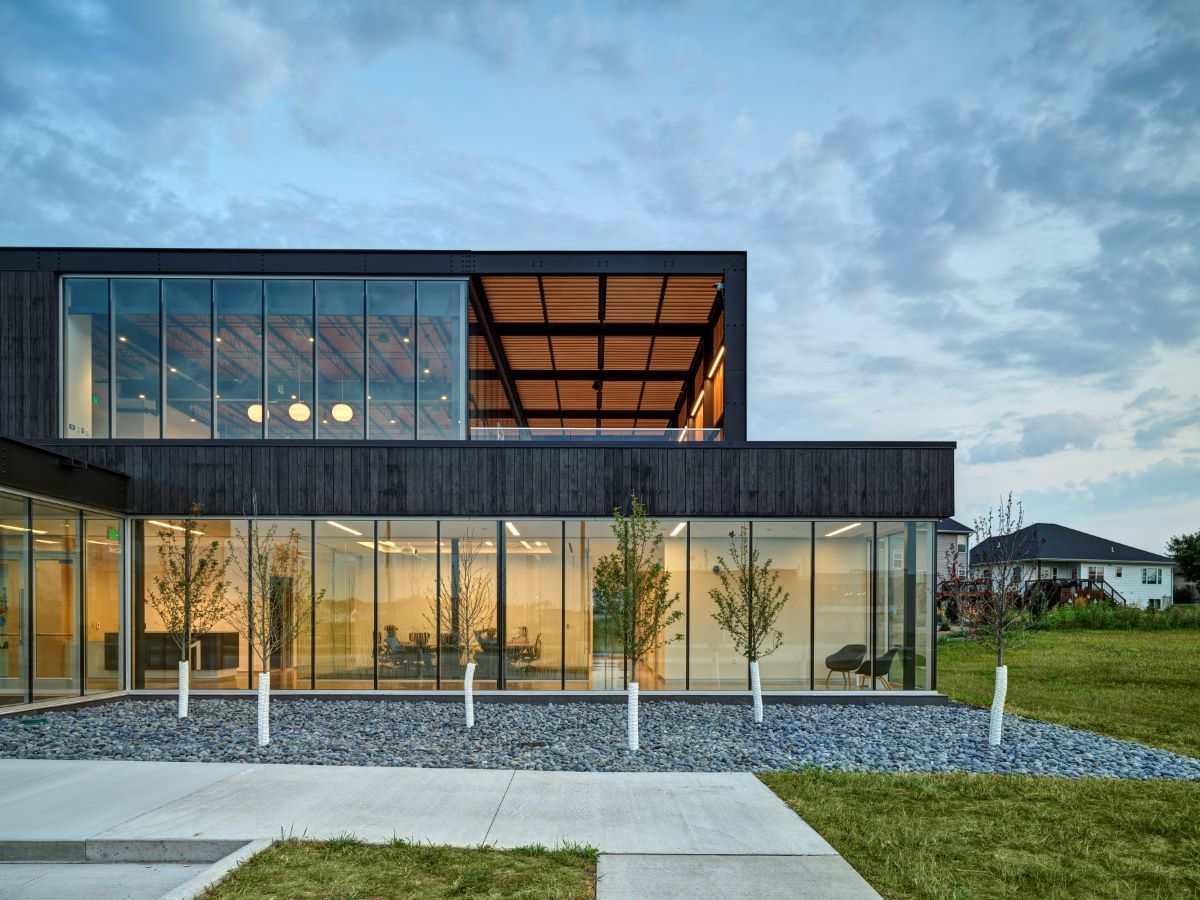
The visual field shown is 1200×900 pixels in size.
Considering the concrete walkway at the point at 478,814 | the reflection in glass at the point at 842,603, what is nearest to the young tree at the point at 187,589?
the concrete walkway at the point at 478,814

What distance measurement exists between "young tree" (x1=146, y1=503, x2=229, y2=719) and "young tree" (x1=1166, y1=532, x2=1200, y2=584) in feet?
250

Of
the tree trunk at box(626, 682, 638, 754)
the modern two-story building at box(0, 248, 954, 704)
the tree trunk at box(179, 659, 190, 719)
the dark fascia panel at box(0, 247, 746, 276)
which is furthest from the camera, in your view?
the dark fascia panel at box(0, 247, 746, 276)

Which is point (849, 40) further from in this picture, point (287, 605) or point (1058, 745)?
point (287, 605)

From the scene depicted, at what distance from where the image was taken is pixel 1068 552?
63.0 metres

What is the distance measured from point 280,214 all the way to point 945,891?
441 feet

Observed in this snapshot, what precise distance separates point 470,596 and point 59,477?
766cm

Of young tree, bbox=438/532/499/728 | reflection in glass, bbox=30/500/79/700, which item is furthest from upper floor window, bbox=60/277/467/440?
reflection in glass, bbox=30/500/79/700

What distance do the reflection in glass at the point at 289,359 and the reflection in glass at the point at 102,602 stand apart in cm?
364

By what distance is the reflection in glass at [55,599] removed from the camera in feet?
44.8

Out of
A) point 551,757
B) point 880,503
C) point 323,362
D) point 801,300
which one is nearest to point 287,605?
point 323,362

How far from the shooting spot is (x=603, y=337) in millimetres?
23281

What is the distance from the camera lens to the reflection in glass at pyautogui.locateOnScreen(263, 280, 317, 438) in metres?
16.9

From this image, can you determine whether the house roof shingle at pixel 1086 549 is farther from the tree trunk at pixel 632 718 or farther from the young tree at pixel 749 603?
the tree trunk at pixel 632 718

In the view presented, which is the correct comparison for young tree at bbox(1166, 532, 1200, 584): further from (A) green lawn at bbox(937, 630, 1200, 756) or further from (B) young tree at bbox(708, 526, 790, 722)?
(B) young tree at bbox(708, 526, 790, 722)
